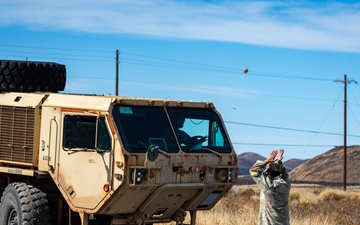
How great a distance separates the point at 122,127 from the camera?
13.4 m

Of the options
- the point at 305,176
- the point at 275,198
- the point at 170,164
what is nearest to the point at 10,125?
the point at 170,164

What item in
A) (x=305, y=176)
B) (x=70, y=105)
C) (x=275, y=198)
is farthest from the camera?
(x=305, y=176)

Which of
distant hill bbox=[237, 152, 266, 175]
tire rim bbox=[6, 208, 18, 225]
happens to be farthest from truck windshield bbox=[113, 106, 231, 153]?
distant hill bbox=[237, 152, 266, 175]

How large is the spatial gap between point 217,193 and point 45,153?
9.80 ft

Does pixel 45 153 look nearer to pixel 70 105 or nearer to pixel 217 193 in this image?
pixel 70 105

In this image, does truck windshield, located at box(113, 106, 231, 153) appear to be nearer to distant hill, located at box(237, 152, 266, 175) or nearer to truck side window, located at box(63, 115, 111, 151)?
truck side window, located at box(63, 115, 111, 151)

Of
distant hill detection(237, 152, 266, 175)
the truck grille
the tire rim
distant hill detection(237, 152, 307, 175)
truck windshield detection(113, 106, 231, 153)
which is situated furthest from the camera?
distant hill detection(237, 152, 307, 175)

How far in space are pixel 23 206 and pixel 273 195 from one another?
4.24m

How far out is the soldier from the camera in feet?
42.1

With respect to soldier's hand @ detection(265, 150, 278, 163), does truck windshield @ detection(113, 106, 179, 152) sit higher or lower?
higher

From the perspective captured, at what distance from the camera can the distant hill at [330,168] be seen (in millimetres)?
110125

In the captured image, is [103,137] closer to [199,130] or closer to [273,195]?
[199,130]

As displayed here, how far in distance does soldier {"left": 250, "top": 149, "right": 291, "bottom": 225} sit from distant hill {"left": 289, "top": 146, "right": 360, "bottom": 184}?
95504 mm

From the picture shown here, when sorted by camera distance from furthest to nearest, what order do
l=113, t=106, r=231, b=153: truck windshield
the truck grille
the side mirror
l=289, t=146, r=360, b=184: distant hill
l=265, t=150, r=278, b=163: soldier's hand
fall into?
l=289, t=146, r=360, b=184: distant hill → the truck grille → l=113, t=106, r=231, b=153: truck windshield → the side mirror → l=265, t=150, r=278, b=163: soldier's hand
